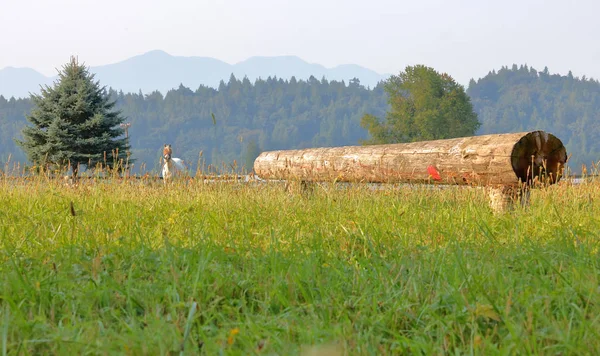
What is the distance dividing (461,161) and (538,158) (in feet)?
3.01

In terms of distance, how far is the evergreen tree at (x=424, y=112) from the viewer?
2249 inches

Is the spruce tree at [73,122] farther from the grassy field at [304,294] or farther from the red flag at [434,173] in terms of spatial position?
the grassy field at [304,294]

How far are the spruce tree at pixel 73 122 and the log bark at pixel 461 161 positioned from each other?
19.1m

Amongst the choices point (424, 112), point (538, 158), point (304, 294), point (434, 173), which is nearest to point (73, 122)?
point (434, 173)

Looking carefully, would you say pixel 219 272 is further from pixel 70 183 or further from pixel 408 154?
pixel 70 183

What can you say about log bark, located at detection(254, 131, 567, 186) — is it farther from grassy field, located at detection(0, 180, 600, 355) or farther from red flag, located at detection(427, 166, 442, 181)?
grassy field, located at detection(0, 180, 600, 355)

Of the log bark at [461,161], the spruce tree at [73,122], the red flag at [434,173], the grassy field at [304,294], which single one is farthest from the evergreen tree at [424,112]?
the grassy field at [304,294]

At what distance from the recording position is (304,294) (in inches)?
115

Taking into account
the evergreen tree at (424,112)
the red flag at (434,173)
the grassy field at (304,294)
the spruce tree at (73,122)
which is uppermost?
the evergreen tree at (424,112)

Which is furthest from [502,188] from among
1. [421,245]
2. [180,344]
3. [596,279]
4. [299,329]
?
[180,344]

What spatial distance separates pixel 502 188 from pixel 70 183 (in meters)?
6.84

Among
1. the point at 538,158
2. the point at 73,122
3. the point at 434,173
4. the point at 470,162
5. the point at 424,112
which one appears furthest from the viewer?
the point at 424,112

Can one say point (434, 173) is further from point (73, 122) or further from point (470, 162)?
point (73, 122)

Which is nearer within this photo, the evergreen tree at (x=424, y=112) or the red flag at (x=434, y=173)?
the red flag at (x=434, y=173)
